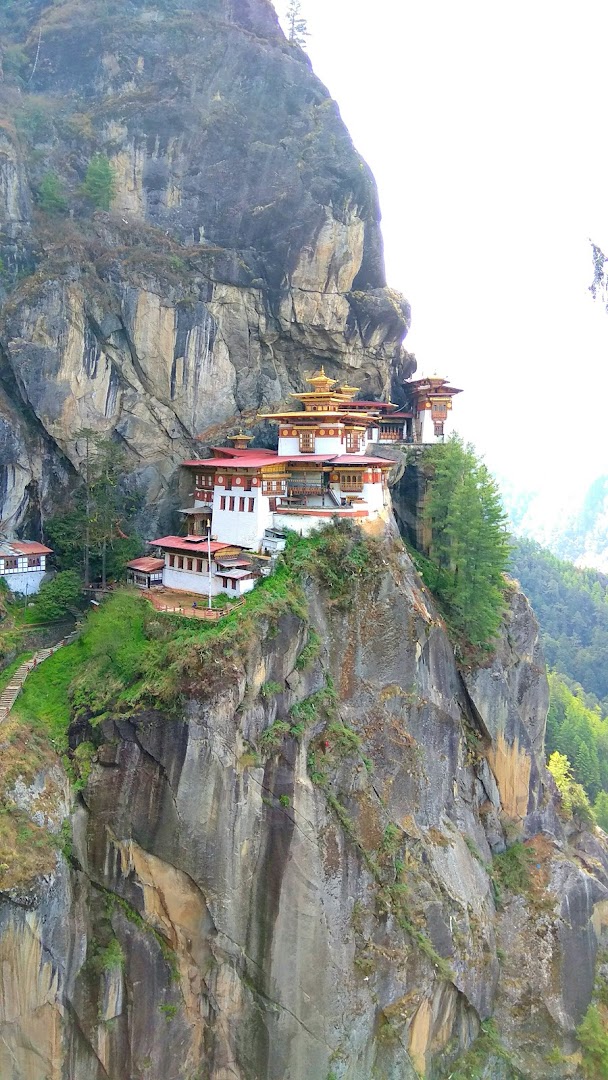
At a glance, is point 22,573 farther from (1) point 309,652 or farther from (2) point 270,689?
(1) point 309,652

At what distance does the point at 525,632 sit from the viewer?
35.5 metres

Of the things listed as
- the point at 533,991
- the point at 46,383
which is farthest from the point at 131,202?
the point at 533,991

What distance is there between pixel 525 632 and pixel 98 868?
23.8 metres

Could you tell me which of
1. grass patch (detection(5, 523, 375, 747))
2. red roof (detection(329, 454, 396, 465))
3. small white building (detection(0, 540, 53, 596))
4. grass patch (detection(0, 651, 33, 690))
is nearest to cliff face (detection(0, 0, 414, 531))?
small white building (detection(0, 540, 53, 596))

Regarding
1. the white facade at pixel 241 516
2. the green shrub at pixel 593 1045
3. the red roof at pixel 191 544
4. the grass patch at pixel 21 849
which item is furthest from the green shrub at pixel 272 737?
the green shrub at pixel 593 1045

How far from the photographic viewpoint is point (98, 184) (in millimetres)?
35062

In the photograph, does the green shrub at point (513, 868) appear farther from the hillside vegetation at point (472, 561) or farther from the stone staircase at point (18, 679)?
the stone staircase at point (18, 679)

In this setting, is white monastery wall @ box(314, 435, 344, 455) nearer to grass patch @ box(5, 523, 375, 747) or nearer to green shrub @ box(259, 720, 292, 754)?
grass patch @ box(5, 523, 375, 747)

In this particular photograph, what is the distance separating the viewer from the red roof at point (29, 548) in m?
30.2

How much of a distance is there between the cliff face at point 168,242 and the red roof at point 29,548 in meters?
0.96

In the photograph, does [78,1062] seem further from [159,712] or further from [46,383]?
[46,383]

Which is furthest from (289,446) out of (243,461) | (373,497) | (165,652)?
(165,652)

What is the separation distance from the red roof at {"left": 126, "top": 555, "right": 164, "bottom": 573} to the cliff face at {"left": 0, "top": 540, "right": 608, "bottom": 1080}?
811 cm

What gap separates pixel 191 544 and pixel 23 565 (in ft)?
26.4
